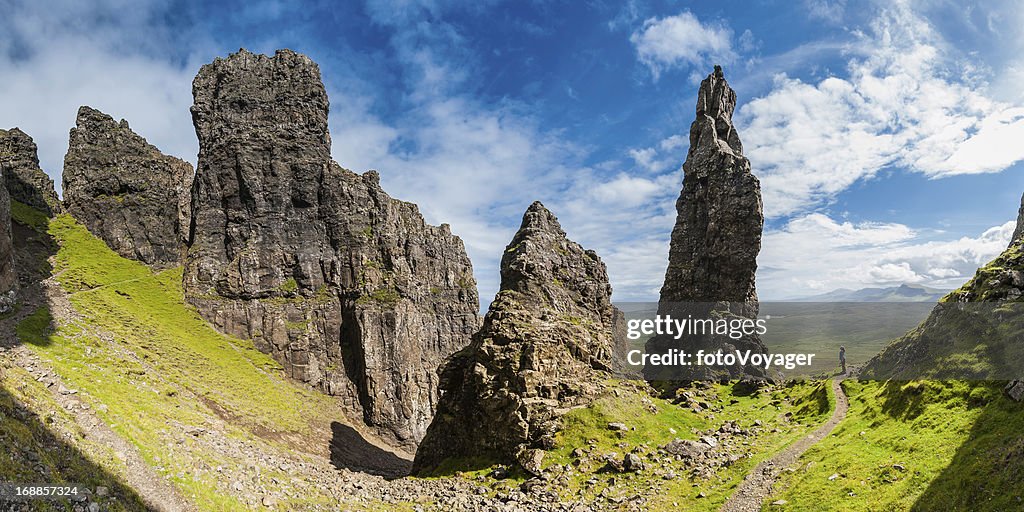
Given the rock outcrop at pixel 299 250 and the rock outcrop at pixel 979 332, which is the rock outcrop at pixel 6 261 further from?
the rock outcrop at pixel 979 332

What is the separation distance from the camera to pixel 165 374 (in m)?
73.8

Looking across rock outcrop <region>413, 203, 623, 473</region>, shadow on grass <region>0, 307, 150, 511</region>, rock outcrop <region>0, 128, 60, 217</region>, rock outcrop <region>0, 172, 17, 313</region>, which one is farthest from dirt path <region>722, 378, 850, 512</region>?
rock outcrop <region>0, 128, 60, 217</region>

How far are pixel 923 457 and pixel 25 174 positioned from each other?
16124 cm

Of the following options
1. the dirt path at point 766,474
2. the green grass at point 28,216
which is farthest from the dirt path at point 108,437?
the green grass at point 28,216

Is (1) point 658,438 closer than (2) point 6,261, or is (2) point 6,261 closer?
(1) point 658,438

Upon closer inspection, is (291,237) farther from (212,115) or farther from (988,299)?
(988,299)

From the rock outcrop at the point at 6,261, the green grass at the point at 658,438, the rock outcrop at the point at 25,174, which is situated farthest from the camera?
the rock outcrop at the point at 25,174

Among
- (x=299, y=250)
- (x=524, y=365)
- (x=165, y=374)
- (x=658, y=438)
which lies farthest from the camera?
(x=299, y=250)

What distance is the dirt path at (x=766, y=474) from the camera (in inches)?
1513

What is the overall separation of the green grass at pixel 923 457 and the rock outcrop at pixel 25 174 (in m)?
149

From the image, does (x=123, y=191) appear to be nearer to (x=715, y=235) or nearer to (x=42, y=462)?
(x=42, y=462)

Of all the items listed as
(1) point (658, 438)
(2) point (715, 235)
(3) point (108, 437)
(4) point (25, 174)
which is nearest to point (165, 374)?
(3) point (108, 437)

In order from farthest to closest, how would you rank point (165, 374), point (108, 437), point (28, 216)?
1. point (28, 216)
2. point (165, 374)
3. point (108, 437)

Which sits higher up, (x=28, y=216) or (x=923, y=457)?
(x=28, y=216)
